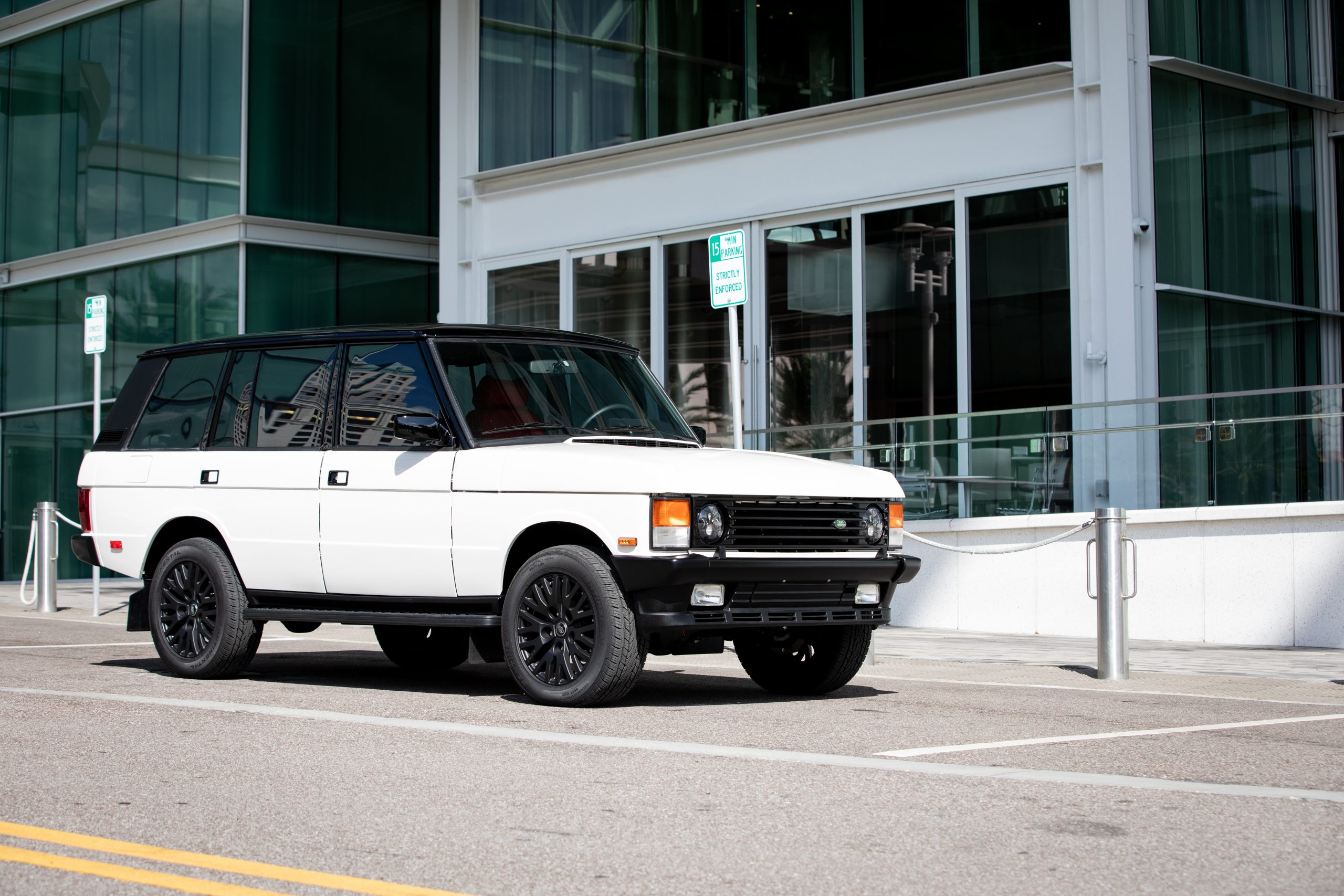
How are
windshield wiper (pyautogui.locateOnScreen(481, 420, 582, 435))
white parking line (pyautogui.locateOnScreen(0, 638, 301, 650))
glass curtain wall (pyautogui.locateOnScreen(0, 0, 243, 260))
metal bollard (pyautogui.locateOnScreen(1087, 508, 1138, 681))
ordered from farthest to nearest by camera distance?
1. glass curtain wall (pyautogui.locateOnScreen(0, 0, 243, 260))
2. white parking line (pyautogui.locateOnScreen(0, 638, 301, 650))
3. metal bollard (pyautogui.locateOnScreen(1087, 508, 1138, 681))
4. windshield wiper (pyautogui.locateOnScreen(481, 420, 582, 435))

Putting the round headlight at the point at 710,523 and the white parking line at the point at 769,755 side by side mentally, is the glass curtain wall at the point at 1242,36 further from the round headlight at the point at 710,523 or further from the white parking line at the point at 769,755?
the white parking line at the point at 769,755

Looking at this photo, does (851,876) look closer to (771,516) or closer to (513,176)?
(771,516)

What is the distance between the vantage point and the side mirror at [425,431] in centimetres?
877

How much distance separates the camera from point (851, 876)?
447 centimetres

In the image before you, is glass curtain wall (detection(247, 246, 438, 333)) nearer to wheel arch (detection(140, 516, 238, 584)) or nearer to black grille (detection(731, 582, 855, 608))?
wheel arch (detection(140, 516, 238, 584))

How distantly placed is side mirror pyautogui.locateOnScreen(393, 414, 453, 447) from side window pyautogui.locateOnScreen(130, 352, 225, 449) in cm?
181

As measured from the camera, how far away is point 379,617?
8.95 meters

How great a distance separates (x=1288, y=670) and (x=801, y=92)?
10.3 meters

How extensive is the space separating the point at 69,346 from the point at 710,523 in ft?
76.4

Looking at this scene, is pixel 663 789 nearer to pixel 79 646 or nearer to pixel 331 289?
pixel 79 646

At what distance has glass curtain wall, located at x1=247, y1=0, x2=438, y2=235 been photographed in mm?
25438

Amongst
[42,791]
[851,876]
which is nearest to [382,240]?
[42,791]

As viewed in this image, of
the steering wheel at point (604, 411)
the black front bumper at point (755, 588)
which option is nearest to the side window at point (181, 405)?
the steering wheel at point (604, 411)

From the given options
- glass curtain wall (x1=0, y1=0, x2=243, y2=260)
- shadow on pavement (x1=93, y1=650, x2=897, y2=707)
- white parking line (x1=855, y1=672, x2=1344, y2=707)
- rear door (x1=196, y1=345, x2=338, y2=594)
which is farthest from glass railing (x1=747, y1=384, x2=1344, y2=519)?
glass curtain wall (x1=0, y1=0, x2=243, y2=260)
